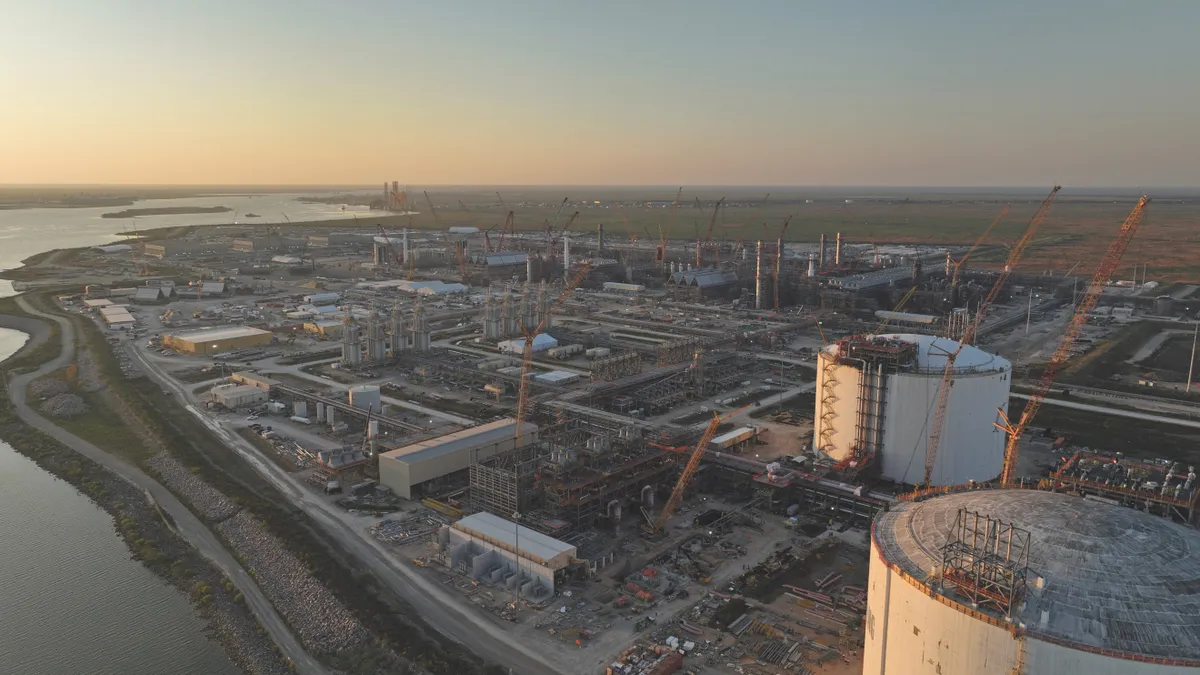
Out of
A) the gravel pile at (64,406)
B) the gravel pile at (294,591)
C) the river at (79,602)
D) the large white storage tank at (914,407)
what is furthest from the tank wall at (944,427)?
the gravel pile at (64,406)

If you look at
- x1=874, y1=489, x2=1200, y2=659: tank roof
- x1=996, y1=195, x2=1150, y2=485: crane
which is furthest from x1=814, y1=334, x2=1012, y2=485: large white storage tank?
x1=874, y1=489, x2=1200, y2=659: tank roof

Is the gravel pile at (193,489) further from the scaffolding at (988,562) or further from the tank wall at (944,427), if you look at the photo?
the tank wall at (944,427)

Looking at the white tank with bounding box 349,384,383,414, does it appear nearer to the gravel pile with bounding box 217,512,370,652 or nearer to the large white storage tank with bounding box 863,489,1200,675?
the gravel pile with bounding box 217,512,370,652

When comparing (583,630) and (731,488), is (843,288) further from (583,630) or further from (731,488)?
(583,630)

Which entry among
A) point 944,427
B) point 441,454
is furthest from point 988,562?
point 441,454

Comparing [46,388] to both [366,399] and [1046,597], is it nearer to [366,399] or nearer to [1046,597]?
[366,399]
